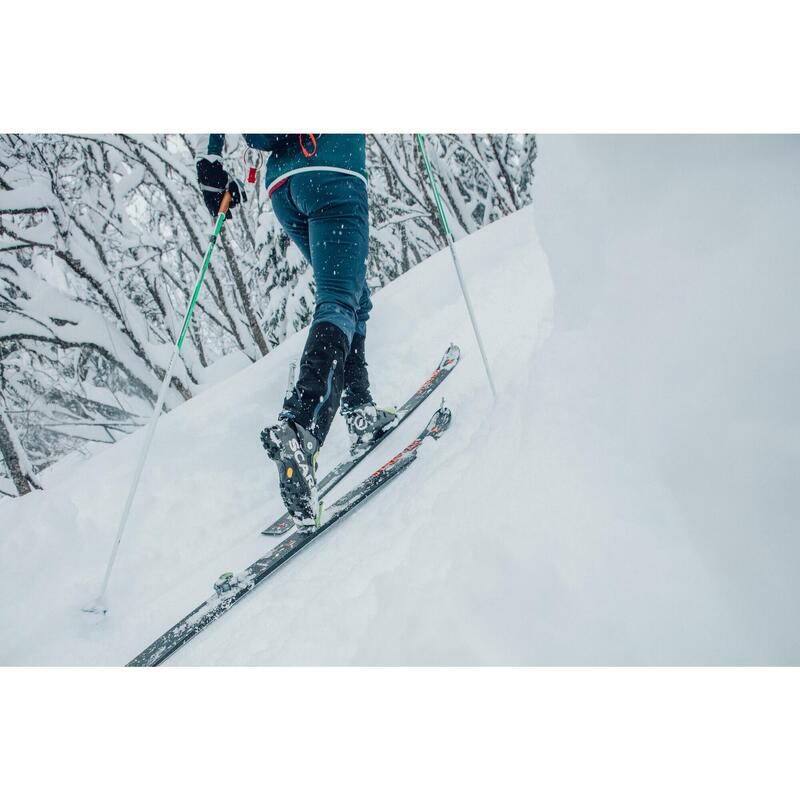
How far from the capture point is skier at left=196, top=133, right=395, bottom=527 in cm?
148

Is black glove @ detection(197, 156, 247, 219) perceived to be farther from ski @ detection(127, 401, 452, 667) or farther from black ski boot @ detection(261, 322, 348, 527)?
ski @ detection(127, 401, 452, 667)

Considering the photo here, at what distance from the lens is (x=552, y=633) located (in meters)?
0.84

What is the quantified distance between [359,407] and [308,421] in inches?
33.9

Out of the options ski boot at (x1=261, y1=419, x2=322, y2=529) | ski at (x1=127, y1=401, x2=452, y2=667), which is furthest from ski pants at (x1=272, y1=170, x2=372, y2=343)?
ski at (x1=127, y1=401, x2=452, y2=667)

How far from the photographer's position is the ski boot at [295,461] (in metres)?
1.42

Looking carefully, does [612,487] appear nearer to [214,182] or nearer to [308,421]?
[308,421]

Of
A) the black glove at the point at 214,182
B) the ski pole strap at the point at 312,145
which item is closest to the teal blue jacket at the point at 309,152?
the ski pole strap at the point at 312,145

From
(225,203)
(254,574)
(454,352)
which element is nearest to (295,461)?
(254,574)

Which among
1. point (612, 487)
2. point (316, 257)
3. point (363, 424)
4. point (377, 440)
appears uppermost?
point (316, 257)

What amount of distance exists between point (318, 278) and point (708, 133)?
1164 millimetres

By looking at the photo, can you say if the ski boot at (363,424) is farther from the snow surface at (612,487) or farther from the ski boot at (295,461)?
the ski boot at (295,461)

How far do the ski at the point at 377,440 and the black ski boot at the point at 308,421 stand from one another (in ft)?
1.31

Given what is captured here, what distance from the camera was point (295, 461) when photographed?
4.69ft
